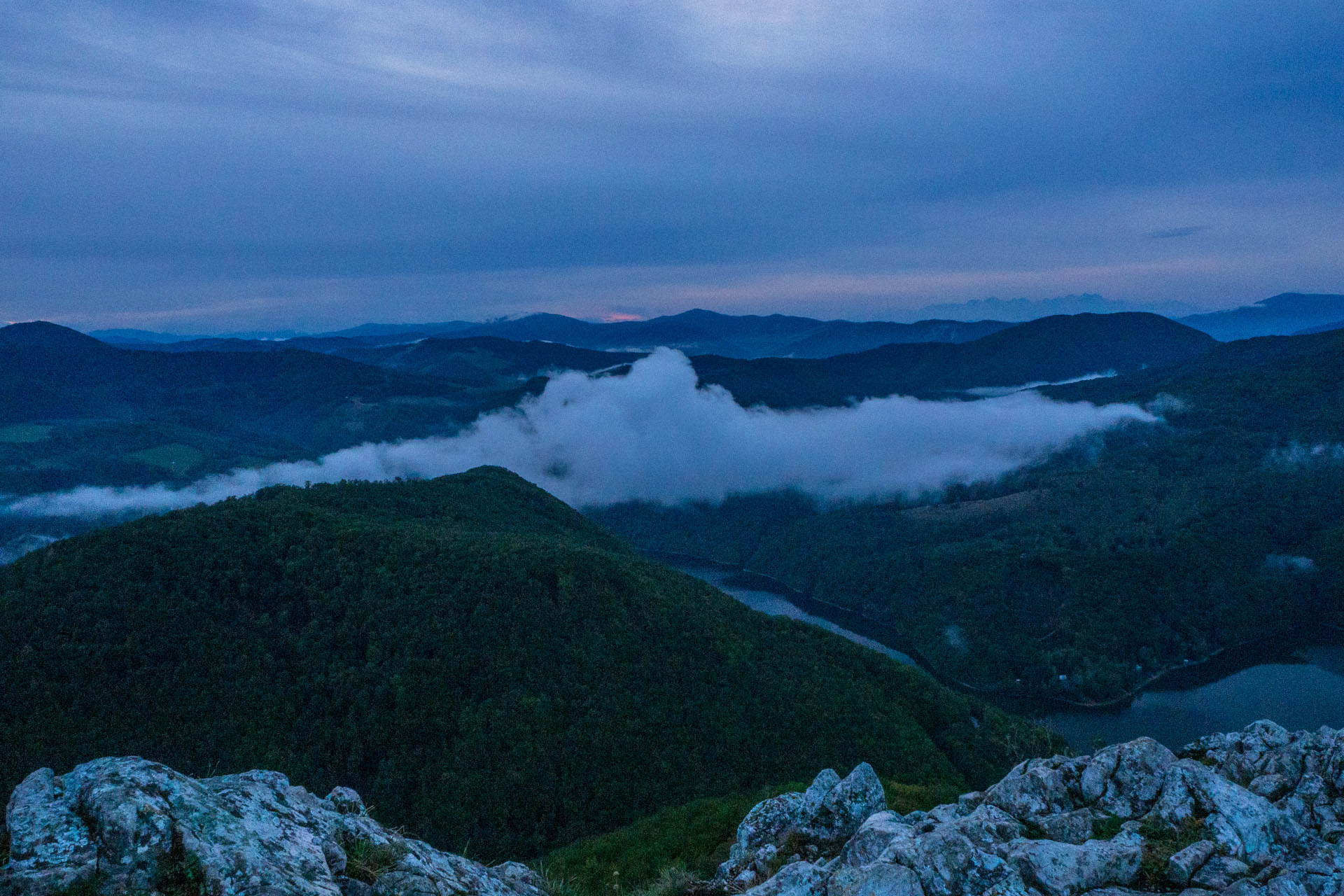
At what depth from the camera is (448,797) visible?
1891 inches

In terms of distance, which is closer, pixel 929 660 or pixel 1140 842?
pixel 1140 842

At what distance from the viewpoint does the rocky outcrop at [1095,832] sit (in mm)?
12266

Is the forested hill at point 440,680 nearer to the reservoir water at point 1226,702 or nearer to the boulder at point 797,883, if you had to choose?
the boulder at point 797,883

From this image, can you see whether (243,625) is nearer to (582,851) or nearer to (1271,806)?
(582,851)

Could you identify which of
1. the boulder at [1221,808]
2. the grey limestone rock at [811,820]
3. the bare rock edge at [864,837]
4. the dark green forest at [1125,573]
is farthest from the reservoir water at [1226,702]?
the boulder at [1221,808]

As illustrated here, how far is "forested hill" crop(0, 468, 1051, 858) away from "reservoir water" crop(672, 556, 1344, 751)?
139 feet

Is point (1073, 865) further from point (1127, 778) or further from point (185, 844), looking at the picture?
point (185, 844)

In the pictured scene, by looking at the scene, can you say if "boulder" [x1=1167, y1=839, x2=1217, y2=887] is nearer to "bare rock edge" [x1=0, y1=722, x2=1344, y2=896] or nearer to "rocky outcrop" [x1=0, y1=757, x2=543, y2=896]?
"bare rock edge" [x1=0, y1=722, x2=1344, y2=896]

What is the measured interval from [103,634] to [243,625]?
9.67 metres

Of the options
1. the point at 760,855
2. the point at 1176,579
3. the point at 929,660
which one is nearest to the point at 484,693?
the point at 760,855

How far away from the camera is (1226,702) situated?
11281cm

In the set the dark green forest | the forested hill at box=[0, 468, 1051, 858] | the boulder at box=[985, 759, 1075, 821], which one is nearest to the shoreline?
the dark green forest

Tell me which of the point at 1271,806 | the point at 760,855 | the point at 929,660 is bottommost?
the point at 929,660

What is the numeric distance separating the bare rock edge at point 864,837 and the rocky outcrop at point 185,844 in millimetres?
25
